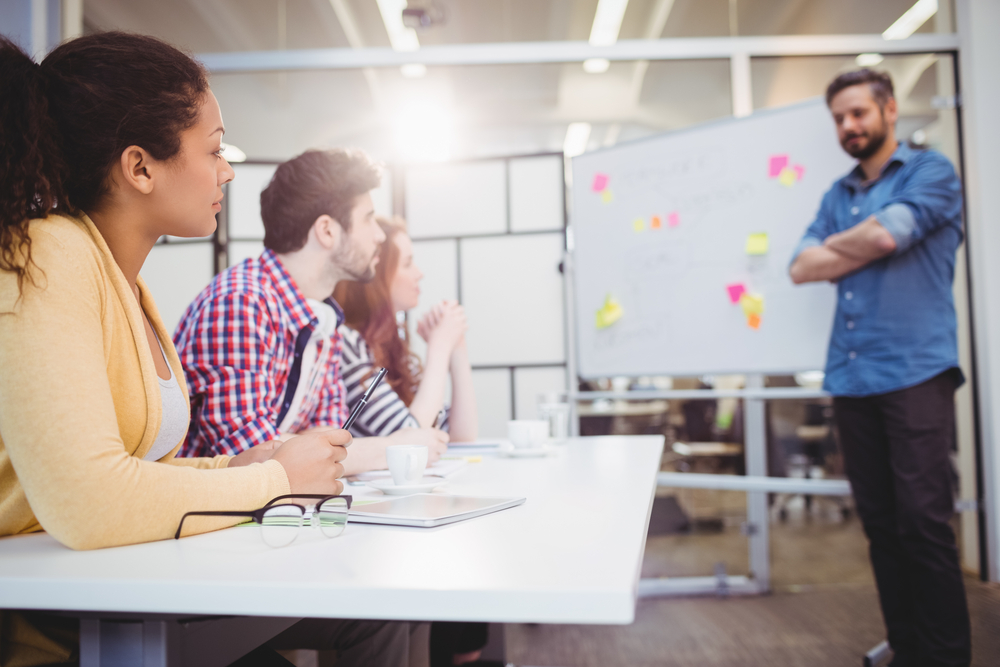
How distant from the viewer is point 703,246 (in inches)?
105

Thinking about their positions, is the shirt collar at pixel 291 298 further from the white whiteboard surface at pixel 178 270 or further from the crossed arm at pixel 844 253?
the white whiteboard surface at pixel 178 270

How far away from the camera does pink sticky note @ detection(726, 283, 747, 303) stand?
8.43 feet

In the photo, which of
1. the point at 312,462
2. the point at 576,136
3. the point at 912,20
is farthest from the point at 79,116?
the point at 576,136

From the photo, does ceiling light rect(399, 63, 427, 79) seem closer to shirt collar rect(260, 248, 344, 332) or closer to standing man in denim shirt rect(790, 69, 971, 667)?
standing man in denim shirt rect(790, 69, 971, 667)

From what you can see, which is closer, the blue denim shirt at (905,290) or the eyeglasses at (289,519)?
the eyeglasses at (289,519)

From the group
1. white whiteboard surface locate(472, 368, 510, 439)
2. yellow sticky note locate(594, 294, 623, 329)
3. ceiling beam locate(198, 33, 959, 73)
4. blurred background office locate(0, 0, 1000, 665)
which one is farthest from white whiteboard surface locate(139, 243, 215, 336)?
yellow sticky note locate(594, 294, 623, 329)

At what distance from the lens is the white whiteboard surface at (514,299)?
3133mm

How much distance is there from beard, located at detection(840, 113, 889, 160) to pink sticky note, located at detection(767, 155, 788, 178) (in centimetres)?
53

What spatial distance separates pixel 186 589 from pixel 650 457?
3.10 feet

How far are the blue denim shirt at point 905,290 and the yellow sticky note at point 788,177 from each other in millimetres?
532

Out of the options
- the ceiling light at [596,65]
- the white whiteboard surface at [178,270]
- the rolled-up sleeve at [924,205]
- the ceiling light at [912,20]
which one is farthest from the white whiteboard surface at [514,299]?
the ceiling light at [912,20]

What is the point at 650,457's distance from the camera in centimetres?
128

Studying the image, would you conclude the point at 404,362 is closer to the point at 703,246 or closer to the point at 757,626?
the point at 703,246

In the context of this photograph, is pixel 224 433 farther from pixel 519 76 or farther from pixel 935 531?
pixel 519 76
